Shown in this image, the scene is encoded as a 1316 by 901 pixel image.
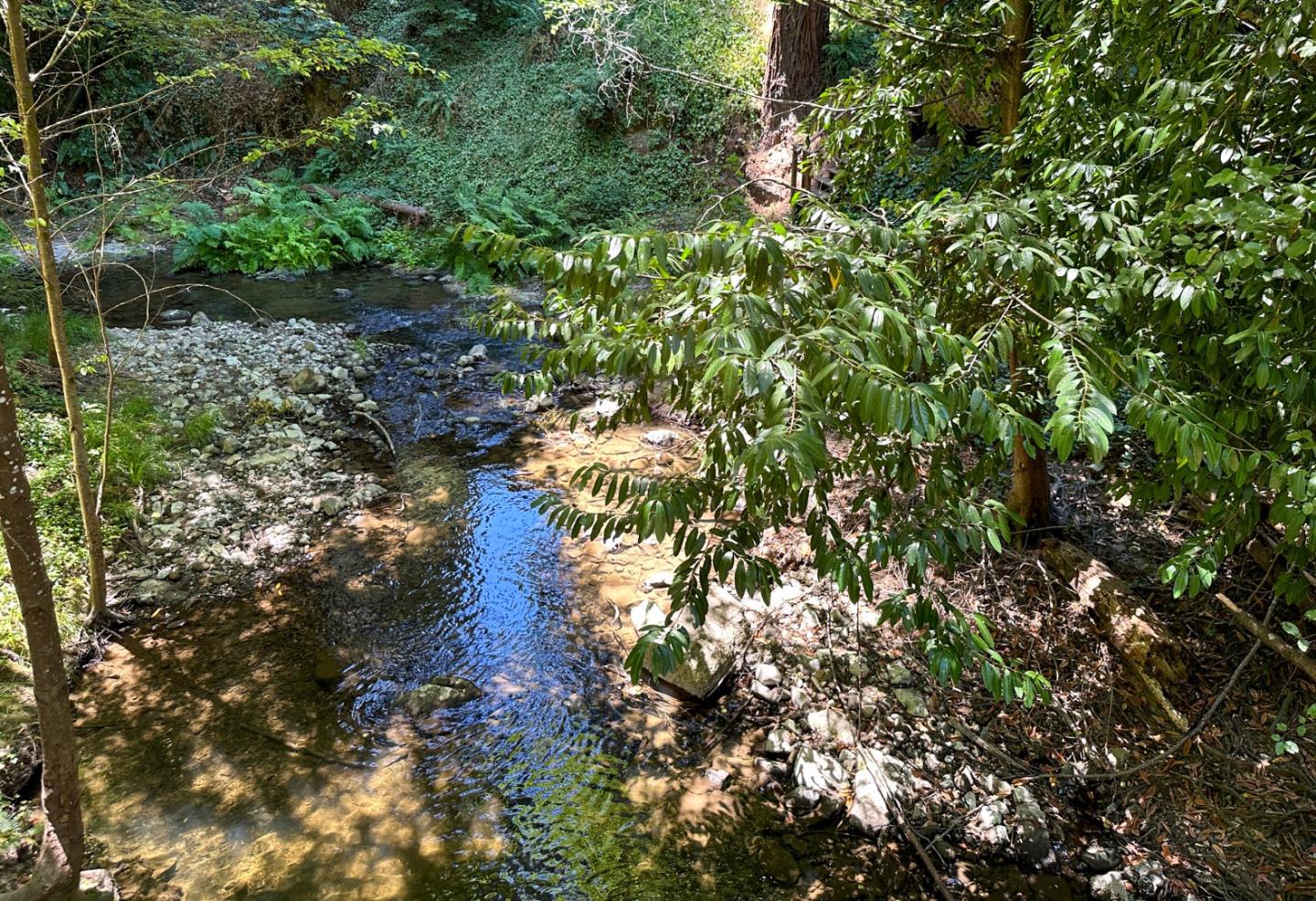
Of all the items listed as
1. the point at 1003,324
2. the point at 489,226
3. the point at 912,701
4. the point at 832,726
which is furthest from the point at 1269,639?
the point at 489,226

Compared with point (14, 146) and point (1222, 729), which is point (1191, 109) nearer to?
point (1222, 729)

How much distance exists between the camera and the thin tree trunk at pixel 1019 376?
3.26 m

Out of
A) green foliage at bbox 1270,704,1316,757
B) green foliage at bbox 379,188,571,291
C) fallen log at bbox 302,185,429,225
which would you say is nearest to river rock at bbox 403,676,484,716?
green foliage at bbox 1270,704,1316,757

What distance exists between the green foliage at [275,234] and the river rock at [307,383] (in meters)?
5.03

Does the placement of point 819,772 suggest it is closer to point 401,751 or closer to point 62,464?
point 401,751

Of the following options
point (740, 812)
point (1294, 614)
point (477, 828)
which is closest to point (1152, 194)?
point (1294, 614)

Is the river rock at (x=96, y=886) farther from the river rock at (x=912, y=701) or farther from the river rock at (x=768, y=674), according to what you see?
the river rock at (x=912, y=701)

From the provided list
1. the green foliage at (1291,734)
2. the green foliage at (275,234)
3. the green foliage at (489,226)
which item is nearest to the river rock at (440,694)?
the green foliage at (1291,734)

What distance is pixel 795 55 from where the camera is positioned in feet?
29.6

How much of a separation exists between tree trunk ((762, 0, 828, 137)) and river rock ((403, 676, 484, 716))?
7693 mm

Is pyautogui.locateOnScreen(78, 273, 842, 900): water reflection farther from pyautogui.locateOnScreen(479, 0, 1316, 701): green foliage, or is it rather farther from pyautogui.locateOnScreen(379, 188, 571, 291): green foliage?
pyautogui.locateOnScreen(379, 188, 571, 291): green foliage

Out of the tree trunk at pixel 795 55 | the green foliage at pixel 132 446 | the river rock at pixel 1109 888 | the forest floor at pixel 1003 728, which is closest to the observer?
the river rock at pixel 1109 888

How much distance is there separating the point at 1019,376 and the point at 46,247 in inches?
176

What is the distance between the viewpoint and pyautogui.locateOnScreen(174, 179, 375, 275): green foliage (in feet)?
35.8
